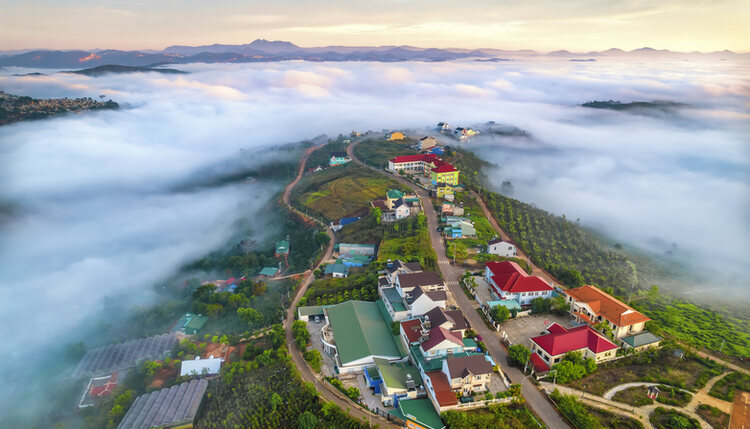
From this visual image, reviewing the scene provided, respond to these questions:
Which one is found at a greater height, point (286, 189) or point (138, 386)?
point (286, 189)

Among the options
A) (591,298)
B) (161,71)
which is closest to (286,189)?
(591,298)

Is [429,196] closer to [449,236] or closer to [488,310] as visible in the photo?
[449,236]

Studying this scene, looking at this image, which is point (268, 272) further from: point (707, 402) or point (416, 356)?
point (707, 402)

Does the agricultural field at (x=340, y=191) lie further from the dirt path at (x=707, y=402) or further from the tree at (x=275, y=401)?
the dirt path at (x=707, y=402)

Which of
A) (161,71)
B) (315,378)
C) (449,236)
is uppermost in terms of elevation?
(161,71)

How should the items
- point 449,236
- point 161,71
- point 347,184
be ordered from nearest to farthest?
point 449,236 → point 347,184 → point 161,71

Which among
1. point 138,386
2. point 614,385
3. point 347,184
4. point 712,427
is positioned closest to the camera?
point 712,427
